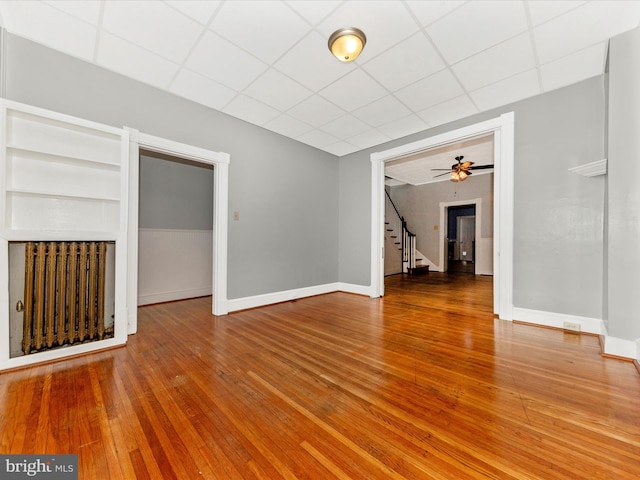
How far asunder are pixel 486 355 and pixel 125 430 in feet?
8.97

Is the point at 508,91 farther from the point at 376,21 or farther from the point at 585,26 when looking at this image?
the point at 376,21

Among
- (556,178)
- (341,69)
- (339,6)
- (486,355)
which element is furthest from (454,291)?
(339,6)

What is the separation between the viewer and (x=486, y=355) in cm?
231

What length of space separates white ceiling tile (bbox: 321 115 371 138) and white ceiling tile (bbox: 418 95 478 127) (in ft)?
2.93

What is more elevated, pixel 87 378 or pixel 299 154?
pixel 299 154

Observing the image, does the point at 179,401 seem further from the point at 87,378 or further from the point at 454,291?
the point at 454,291

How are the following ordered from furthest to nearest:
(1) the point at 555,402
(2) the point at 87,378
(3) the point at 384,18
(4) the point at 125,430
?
(3) the point at 384,18 < (2) the point at 87,378 < (1) the point at 555,402 < (4) the point at 125,430

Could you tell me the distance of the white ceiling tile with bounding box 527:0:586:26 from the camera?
196 cm

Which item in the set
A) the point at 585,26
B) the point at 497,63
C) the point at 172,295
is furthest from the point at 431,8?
the point at 172,295

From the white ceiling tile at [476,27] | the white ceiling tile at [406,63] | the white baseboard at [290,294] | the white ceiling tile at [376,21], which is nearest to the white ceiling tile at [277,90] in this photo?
the white ceiling tile at [376,21]

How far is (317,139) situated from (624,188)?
12.6ft

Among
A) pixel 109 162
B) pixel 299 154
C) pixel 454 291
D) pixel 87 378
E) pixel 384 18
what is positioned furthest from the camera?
pixel 454 291

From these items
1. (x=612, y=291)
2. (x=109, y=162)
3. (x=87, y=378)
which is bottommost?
(x=87, y=378)

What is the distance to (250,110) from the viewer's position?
358cm
